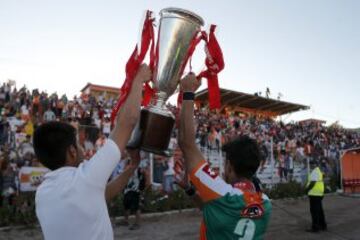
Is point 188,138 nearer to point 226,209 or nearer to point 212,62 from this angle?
point 226,209

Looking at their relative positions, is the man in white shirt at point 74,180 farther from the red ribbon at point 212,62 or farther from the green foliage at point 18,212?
the green foliage at point 18,212

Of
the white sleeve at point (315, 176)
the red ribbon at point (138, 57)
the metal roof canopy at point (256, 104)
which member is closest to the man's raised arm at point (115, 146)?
the red ribbon at point (138, 57)

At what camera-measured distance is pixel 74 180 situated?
179 centimetres

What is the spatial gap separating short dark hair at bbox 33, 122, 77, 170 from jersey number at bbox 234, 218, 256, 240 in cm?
93

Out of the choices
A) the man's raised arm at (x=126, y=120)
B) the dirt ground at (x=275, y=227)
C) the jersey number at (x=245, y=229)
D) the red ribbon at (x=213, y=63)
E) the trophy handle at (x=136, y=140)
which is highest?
the red ribbon at (x=213, y=63)

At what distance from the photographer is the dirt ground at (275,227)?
9.62m

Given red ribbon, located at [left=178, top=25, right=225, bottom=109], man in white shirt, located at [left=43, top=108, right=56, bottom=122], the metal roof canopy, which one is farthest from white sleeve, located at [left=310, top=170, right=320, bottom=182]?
the metal roof canopy

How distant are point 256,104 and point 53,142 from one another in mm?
31799

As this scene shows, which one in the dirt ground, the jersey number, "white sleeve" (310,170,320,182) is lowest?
the dirt ground

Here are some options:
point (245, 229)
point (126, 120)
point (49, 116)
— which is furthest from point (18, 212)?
point (126, 120)

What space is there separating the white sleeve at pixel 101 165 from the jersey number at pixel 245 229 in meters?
0.77

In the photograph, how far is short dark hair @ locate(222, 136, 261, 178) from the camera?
228cm

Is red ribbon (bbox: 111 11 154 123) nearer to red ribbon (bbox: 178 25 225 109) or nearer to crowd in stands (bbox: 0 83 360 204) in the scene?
red ribbon (bbox: 178 25 225 109)

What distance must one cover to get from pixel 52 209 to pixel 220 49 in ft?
5.39
